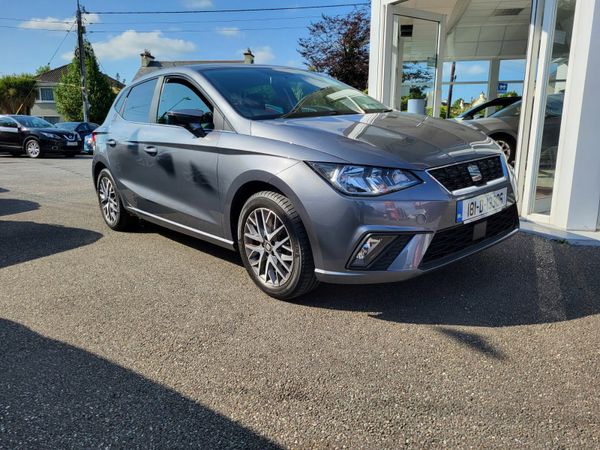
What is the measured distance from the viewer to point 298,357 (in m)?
2.67

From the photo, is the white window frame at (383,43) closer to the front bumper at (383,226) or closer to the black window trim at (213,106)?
the black window trim at (213,106)

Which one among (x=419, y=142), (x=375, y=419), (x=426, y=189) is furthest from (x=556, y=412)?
(x=419, y=142)

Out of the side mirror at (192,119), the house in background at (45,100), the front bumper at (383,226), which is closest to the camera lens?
the front bumper at (383,226)

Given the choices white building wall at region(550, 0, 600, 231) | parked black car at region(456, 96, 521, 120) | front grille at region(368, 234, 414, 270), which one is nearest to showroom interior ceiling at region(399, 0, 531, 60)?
parked black car at region(456, 96, 521, 120)

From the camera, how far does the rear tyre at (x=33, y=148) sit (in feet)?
55.7

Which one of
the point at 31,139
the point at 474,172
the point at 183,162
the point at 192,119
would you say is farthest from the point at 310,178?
the point at 31,139

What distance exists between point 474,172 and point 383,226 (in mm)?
772

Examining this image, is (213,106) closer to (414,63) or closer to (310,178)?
(310,178)

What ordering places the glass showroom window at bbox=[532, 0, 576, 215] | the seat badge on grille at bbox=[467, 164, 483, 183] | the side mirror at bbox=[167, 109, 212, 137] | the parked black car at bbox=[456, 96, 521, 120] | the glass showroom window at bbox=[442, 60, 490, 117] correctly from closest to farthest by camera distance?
the seat badge on grille at bbox=[467, 164, 483, 183] < the side mirror at bbox=[167, 109, 212, 137] < the glass showroom window at bbox=[532, 0, 576, 215] < the parked black car at bbox=[456, 96, 521, 120] < the glass showroom window at bbox=[442, 60, 490, 117]

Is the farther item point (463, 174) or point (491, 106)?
point (491, 106)

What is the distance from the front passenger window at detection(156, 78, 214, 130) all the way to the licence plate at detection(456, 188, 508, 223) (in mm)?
1881

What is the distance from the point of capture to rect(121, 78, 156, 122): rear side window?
180 inches

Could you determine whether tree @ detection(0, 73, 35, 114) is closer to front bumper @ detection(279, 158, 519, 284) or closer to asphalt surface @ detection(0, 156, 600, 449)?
asphalt surface @ detection(0, 156, 600, 449)

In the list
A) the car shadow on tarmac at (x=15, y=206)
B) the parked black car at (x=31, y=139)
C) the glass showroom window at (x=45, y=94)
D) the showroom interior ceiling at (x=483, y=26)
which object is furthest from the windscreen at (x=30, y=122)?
the glass showroom window at (x=45, y=94)
